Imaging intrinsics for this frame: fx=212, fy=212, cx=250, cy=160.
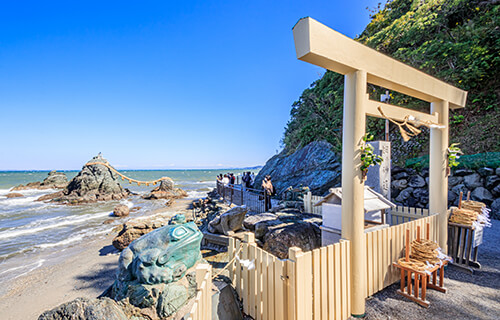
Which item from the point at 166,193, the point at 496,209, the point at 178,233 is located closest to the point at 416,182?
the point at 496,209

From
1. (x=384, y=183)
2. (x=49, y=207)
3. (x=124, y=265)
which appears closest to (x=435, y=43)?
(x=384, y=183)

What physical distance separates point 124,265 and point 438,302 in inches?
223

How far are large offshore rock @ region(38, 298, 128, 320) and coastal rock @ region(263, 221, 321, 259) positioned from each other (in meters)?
3.39

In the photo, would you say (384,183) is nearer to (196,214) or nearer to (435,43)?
(435,43)

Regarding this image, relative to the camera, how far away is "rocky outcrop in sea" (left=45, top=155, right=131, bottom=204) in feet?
85.7

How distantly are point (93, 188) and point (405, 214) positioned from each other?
33.1 m

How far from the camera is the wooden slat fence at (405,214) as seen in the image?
18.1ft

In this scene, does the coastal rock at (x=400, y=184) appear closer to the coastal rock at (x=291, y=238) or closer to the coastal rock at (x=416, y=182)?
the coastal rock at (x=416, y=182)

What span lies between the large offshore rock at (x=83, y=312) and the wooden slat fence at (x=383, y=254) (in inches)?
160

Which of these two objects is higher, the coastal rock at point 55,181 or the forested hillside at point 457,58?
the forested hillside at point 457,58

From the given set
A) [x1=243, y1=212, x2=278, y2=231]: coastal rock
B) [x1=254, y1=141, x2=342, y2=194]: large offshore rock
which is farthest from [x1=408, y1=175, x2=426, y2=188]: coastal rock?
[x1=243, y1=212, x2=278, y2=231]: coastal rock

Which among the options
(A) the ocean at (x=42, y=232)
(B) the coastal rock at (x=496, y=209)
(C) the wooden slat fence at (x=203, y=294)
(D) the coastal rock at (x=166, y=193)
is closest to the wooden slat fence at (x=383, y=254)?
(C) the wooden slat fence at (x=203, y=294)

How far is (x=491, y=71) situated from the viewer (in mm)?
10875

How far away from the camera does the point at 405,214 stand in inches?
230
